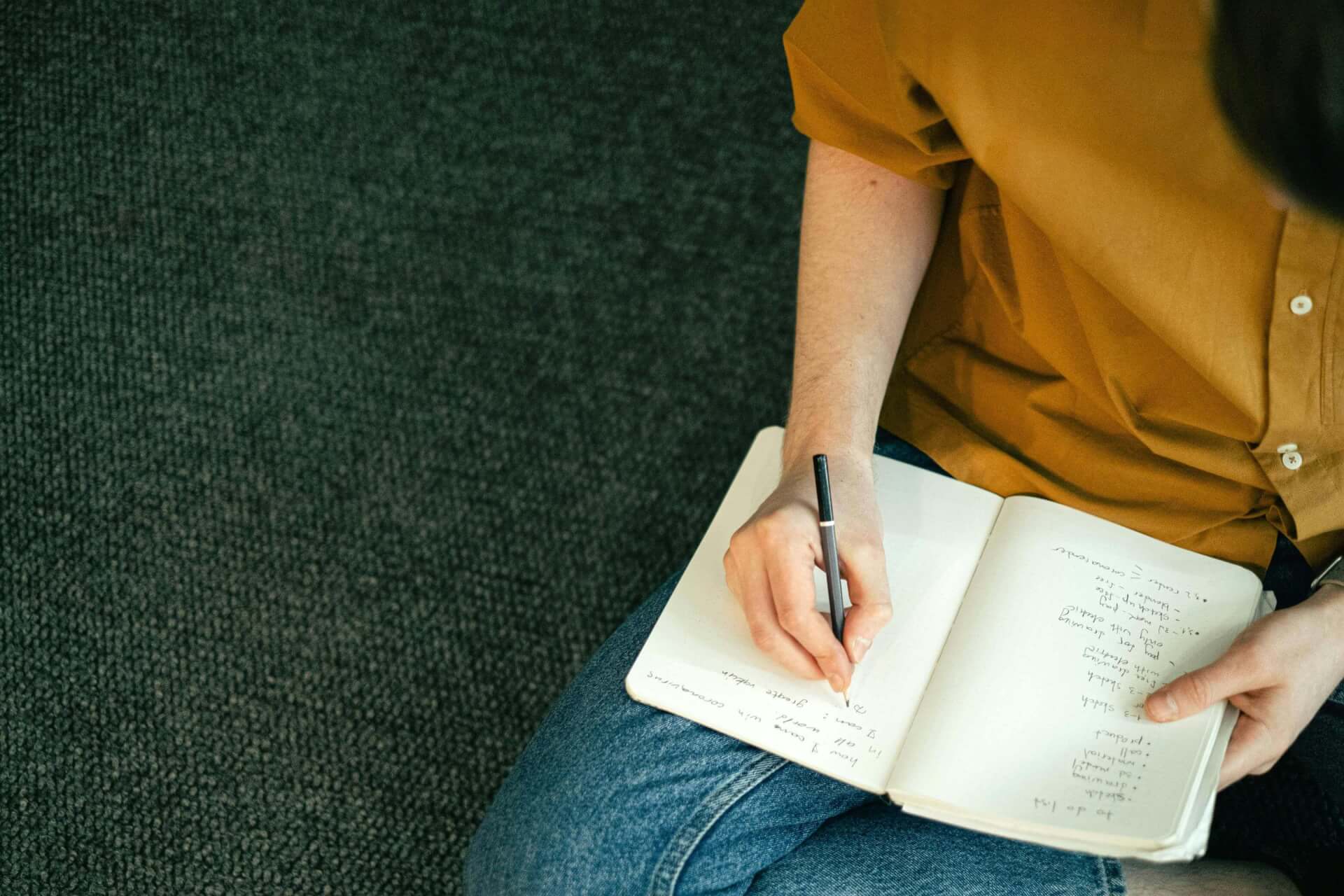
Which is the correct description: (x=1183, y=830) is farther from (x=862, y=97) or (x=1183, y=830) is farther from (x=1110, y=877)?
(x=862, y=97)

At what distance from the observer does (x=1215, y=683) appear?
0.63 m

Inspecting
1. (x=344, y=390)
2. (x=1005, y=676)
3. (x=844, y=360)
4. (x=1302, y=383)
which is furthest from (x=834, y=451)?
(x=344, y=390)

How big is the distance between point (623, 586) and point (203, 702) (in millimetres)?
445

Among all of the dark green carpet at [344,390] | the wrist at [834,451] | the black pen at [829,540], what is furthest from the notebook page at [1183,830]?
the dark green carpet at [344,390]

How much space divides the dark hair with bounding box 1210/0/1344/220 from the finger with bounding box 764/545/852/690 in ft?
1.13

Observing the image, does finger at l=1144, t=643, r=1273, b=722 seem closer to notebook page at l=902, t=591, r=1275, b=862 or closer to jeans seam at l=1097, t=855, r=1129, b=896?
notebook page at l=902, t=591, r=1275, b=862

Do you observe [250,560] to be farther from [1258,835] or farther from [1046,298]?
[1258,835]

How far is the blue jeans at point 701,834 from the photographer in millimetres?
670

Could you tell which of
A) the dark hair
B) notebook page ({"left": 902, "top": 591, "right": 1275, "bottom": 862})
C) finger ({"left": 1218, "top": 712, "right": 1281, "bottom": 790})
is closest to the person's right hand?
notebook page ({"left": 902, "top": 591, "right": 1275, "bottom": 862})

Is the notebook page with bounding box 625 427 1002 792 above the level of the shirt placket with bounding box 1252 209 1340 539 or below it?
below

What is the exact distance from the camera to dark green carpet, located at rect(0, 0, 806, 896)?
1026 millimetres

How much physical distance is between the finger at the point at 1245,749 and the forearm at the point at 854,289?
0.98 ft

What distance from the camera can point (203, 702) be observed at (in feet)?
3.44

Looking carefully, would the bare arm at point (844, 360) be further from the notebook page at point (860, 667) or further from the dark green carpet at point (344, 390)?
the dark green carpet at point (344, 390)
